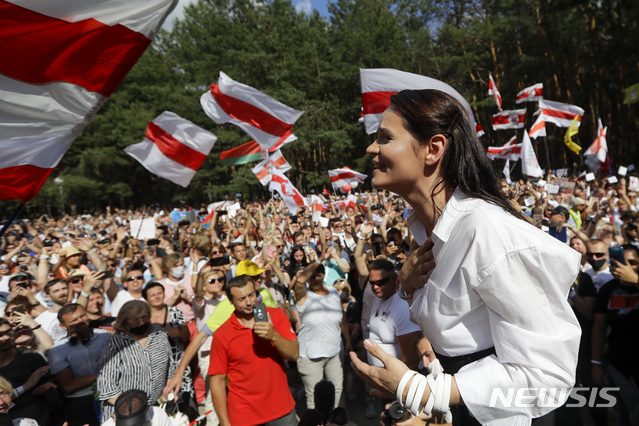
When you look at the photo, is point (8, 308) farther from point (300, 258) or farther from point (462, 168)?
point (462, 168)

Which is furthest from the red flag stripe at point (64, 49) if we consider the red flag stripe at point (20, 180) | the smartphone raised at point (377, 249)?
the smartphone raised at point (377, 249)

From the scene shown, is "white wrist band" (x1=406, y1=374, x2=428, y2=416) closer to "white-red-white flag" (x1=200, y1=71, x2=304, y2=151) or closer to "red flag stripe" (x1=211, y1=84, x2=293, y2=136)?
"white-red-white flag" (x1=200, y1=71, x2=304, y2=151)

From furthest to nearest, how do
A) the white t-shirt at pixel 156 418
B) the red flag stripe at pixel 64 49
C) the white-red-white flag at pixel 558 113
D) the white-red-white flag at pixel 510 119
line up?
the white-red-white flag at pixel 510 119 → the white-red-white flag at pixel 558 113 → the white t-shirt at pixel 156 418 → the red flag stripe at pixel 64 49

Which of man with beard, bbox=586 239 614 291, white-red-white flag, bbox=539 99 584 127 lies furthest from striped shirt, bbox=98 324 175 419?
white-red-white flag, bbox=539 99 584 127

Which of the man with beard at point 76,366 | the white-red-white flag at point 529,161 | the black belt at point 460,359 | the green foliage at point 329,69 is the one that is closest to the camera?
the black belt at point 460,359

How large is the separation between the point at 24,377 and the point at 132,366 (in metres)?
0.98

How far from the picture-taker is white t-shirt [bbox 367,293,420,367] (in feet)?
11.6

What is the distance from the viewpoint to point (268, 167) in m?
9.62

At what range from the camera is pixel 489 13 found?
33062 mm

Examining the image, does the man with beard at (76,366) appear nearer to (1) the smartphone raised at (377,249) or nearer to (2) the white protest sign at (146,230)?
(1) the smartphone raised at (377,249)

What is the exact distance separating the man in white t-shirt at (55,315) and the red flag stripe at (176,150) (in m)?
3.38

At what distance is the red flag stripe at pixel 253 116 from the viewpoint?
A: 8.05 m

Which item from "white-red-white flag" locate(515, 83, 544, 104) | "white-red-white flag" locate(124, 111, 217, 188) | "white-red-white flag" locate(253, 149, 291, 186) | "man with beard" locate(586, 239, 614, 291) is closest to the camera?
"man with beard" locate(586, 239, 614, 291)

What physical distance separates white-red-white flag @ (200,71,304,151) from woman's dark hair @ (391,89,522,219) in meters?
6.89
